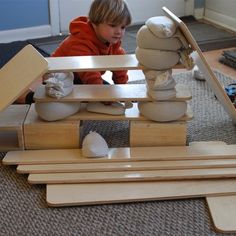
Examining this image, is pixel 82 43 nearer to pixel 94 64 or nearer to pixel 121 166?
pixel 94 64

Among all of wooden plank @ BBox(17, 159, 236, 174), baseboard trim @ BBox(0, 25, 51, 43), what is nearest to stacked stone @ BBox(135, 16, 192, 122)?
wooden plank @ BBox(17, 159, 236, 174)

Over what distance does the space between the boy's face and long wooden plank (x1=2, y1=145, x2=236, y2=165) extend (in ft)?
1.38

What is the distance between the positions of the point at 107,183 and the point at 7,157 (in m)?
0.31

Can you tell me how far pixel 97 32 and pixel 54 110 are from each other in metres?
0.39

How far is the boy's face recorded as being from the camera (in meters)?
1.53

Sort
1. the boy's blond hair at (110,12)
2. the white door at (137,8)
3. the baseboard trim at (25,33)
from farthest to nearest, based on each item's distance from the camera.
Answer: the white door at (137,8) < the baseboard trim at (25,33) < the boy's blond hair at (110,12)

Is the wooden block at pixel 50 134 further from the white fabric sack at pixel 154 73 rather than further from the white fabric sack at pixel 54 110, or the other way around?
the white fabric sack at pixel 154 73

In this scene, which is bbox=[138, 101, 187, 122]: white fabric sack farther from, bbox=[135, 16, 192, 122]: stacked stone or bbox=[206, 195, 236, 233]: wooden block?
bbox=[206, 195, 236, 233]: wooden block

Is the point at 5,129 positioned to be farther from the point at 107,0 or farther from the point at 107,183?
the point at 107,0

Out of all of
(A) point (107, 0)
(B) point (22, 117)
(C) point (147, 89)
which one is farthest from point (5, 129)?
(A) point (107, 0)

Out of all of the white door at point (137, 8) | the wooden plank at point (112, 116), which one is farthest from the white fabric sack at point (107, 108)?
the white door at point (137, 8)

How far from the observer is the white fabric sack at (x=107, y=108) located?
4.50 ft

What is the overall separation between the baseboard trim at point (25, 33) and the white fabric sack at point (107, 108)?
1.32 m

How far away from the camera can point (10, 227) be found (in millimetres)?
1112
